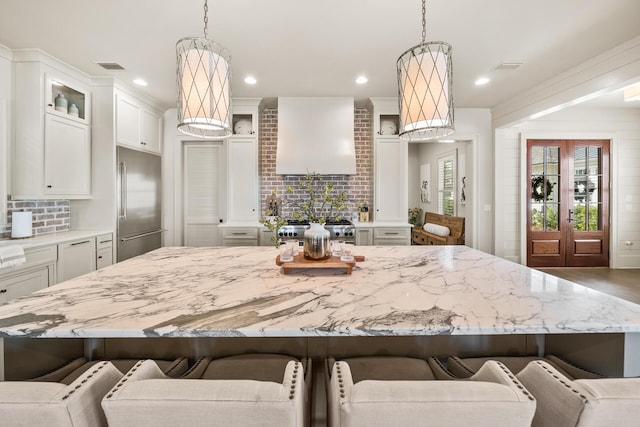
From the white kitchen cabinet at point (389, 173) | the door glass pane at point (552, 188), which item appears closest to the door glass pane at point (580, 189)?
the door glass pane at point (552, 188)

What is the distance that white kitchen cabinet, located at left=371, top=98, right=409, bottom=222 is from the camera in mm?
4555

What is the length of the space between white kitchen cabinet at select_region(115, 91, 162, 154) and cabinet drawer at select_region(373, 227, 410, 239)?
3.32 m

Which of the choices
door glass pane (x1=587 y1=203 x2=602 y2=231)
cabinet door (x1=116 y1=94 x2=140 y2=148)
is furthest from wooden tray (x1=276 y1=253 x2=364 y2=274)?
door glass pane (x1=587 y1=203 x2=602 y2=231)

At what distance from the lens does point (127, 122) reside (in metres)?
3.95

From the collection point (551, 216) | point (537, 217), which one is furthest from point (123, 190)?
point (551, 216)

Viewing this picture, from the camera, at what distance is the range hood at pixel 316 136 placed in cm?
439

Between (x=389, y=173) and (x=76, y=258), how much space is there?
3.83 meters

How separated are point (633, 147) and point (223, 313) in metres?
7.08

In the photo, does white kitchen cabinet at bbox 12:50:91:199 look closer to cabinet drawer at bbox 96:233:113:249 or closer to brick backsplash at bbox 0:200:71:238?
brick backsplash at bbox 0:200:71:238

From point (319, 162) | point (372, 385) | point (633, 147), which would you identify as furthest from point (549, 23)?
point (633, 147)

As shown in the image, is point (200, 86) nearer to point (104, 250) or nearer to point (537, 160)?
point (104, 250)

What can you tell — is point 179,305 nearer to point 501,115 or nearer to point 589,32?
point 589,32

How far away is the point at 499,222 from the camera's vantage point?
4910 millimetres

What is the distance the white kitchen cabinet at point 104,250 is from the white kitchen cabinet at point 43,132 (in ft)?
1.74
